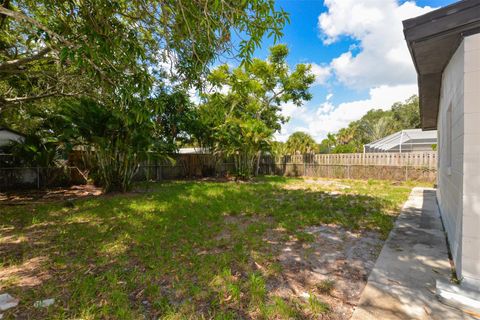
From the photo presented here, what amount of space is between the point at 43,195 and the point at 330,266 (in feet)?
28.0

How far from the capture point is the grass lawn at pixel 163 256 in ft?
6.15

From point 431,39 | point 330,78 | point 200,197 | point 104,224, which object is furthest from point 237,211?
point 330,78

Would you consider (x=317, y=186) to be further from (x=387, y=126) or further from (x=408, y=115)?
(x=408, y=115)

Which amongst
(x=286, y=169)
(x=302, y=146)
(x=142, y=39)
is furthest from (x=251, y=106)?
(x=142, y=39)

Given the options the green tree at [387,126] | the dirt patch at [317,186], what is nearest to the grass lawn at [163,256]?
the dirt patch at [317,186]

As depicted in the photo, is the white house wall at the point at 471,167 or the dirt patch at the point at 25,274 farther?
the dirt patch at the point at 25,274

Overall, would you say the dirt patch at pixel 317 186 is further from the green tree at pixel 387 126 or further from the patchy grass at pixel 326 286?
the green tree at pixel 387 126

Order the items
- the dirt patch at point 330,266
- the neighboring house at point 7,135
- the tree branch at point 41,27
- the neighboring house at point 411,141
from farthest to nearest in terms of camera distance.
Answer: the neighboring house at point 411,141, the neighboring house at point 7,135, the tree branch at point 41,27, the dirt patch at point 330,266

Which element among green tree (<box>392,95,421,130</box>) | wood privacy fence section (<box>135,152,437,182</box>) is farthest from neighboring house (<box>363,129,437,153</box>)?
green tree (<box>392,95,421,130</box>)

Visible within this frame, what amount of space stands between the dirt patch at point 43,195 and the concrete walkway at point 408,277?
7.66 metres

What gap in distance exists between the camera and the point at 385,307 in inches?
70.9

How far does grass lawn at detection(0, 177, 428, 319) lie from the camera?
6.15 ft

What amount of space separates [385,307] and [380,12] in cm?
576

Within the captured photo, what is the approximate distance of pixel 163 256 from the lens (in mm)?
2850
